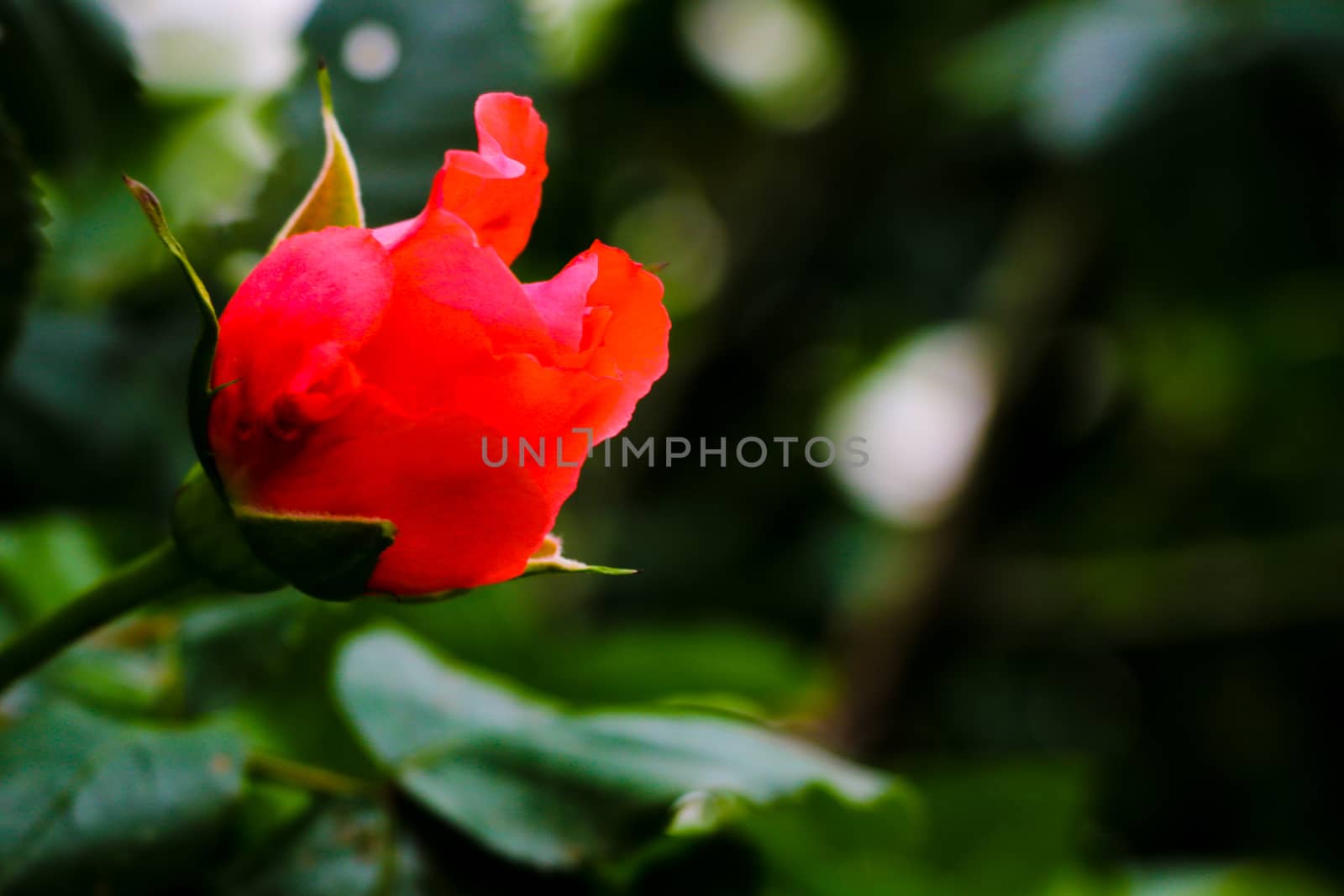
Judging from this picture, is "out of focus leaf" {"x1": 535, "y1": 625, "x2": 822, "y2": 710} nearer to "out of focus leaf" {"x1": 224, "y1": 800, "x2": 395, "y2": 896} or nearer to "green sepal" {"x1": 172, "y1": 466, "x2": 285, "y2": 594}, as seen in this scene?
"out of focus leaf" {"x1": 224, "y1": 800, "x2": 395, "y2": 896}

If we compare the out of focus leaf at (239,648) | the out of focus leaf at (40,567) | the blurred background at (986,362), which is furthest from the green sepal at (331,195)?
the blurred background at (986,362)

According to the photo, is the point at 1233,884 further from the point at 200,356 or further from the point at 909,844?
the point at 200,356

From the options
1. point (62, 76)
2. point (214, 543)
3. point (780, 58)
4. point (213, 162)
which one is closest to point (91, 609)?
point (214, 543)

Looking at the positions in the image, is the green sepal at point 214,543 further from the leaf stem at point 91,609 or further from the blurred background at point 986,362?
the blurred background at point 986,362

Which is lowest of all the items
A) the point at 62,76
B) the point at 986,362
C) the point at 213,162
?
the point at 62,76

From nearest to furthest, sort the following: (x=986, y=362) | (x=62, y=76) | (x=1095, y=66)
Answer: (x=62, y=76) → (x=1095, y=66) → (x=986, y=362)
